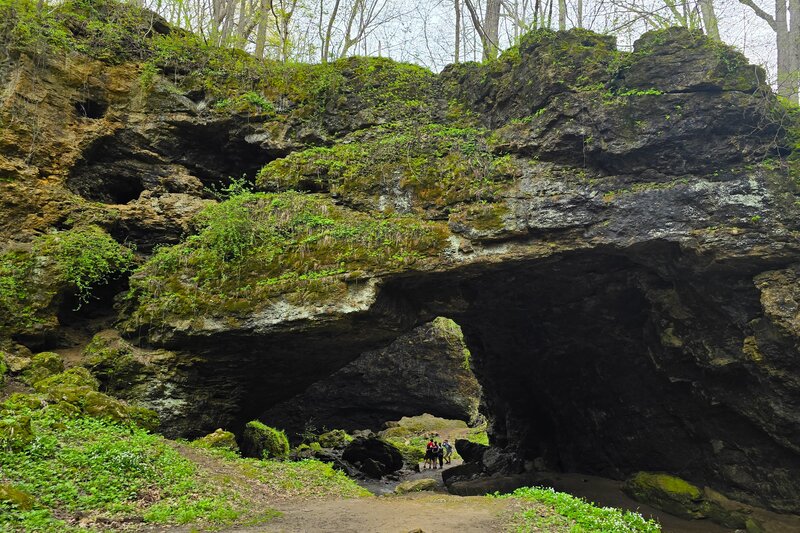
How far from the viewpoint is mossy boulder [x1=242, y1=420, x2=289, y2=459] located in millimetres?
14463

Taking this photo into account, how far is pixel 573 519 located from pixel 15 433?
25.3 ft

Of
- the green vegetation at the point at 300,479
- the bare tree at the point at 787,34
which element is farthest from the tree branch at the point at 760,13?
the green vegetation at the point at 300,479

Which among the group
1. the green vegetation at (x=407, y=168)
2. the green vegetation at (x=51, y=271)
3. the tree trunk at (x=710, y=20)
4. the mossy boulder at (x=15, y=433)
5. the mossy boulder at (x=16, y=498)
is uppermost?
the tree trunk at (x=710, y=20)

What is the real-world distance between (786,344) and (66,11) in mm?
19519

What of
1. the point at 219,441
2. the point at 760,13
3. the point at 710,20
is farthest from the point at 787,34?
the point at 219,441

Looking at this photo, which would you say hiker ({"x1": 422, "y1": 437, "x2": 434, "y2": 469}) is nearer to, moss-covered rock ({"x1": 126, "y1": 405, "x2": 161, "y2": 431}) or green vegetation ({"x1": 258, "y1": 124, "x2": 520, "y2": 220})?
green vegetation ({"x1": 258, "y1": 124, "x2": 520, "y2": 220})

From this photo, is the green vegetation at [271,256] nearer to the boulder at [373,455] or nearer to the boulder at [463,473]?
the boulder at [463,473]

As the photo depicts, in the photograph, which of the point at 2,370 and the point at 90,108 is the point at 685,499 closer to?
the point at 2,370

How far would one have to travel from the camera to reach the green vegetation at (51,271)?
1011 cm

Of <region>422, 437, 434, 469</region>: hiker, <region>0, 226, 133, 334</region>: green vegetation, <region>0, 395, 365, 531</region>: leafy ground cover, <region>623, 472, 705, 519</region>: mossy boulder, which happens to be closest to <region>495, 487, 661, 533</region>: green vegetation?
<region>0, 395, 365, 531</region>: leafy ground cover

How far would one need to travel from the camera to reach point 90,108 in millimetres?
13508

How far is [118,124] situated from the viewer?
1340cm

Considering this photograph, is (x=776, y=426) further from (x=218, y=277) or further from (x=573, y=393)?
(x=218, y=277)

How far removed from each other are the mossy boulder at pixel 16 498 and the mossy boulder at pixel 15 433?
117 cm
